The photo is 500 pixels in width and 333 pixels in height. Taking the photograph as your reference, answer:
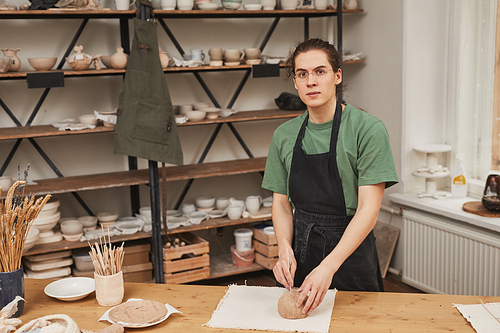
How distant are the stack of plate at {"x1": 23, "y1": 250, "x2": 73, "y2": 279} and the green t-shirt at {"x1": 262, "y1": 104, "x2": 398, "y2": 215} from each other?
6.30ft

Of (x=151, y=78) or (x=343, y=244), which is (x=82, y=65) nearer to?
(x=151, y=78)

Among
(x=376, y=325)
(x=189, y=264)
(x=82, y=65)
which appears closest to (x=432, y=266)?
(x=189, y=264)

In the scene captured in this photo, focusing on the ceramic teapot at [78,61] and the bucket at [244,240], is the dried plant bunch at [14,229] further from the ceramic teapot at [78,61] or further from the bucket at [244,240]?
the bucket at [244,240]

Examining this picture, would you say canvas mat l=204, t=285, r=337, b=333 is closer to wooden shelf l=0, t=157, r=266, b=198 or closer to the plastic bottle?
wooden shelf l=0, t=157, r=266, b=198

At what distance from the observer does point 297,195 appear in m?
1.96

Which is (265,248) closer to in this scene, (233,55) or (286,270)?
(233,55)

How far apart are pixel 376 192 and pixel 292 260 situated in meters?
0.37

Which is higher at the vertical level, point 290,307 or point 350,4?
point 350,4

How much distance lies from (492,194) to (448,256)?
51 cm

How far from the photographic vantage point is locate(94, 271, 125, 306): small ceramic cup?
5.51ft

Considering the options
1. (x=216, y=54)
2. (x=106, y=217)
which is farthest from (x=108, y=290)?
(x=216, y=54)

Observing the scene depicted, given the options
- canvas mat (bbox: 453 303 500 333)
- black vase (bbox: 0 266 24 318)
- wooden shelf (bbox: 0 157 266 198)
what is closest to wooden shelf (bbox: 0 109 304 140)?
wooden shelf (bbox: 0 157 266 198)

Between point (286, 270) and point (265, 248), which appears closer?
point (286, 270)

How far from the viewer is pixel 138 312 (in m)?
1.56
